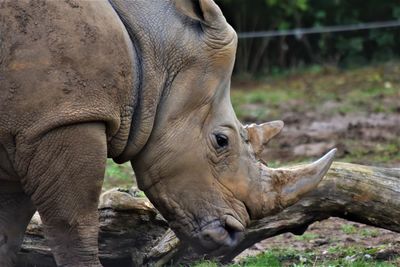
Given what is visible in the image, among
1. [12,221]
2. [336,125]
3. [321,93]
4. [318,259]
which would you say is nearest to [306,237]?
[318,259]

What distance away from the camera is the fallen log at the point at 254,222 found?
22.5 feet

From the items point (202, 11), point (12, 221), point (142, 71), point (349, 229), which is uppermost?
point (202, 11)

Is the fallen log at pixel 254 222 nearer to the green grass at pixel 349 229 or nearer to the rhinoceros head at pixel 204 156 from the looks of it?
the rhinoceros head at pixel 204 156

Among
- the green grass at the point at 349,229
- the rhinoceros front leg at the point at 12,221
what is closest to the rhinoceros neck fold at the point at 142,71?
the rhinoceros front leg at the point at 12,221

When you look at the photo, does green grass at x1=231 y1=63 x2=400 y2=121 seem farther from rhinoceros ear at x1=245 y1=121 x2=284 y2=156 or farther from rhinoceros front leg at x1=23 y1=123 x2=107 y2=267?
rhinoceros front leg at x1=23 y1=123 x2=107 y2=267

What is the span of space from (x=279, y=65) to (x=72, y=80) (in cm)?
1368

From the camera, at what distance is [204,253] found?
6.41 meters

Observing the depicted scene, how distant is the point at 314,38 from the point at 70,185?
13.5m

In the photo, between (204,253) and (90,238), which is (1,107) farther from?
(204,253)

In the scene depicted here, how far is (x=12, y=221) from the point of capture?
21.0 ft

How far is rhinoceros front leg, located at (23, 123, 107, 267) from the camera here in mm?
5551

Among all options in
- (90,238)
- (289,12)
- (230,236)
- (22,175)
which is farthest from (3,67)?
(289,12)

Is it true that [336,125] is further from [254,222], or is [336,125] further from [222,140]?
[222,140]

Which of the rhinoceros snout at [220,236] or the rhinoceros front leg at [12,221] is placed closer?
the rhinoceros snout at [220,236]
